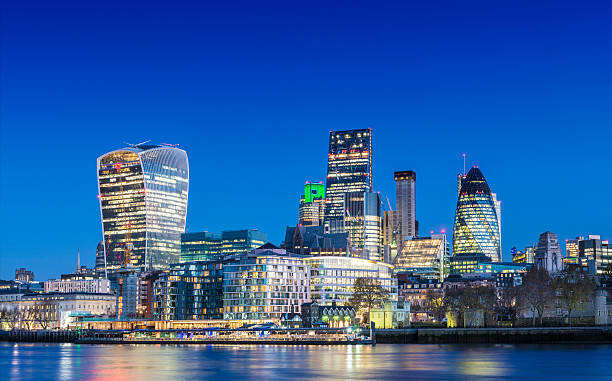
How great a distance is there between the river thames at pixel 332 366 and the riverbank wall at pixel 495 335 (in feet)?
88.7

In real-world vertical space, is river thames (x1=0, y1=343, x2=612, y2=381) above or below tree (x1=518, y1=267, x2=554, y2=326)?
below

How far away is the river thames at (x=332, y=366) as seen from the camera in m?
92.6

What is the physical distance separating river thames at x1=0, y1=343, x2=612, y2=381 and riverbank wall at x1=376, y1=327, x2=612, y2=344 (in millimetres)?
27033

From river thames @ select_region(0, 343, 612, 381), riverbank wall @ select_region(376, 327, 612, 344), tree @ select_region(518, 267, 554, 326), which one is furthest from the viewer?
tree @ select_region(518, 267, 554, 326)

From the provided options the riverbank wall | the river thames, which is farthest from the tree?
the river thames

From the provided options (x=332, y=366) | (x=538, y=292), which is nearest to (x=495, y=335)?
(x=538, y=292)

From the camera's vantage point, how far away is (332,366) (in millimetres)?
106938

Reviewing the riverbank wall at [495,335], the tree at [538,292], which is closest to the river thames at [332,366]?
the riverbank wall at [495,335]

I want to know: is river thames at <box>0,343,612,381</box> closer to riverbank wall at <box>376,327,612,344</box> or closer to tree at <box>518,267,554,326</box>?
riverbank wall at <box>376,327,612,344</box>

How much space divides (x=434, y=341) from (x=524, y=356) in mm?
53929

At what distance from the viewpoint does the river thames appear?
304ft

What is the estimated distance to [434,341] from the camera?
573 feet

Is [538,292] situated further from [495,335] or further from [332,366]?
[332,366]

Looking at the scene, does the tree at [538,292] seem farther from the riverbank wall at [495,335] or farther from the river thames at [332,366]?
the river thames at [332,366]
